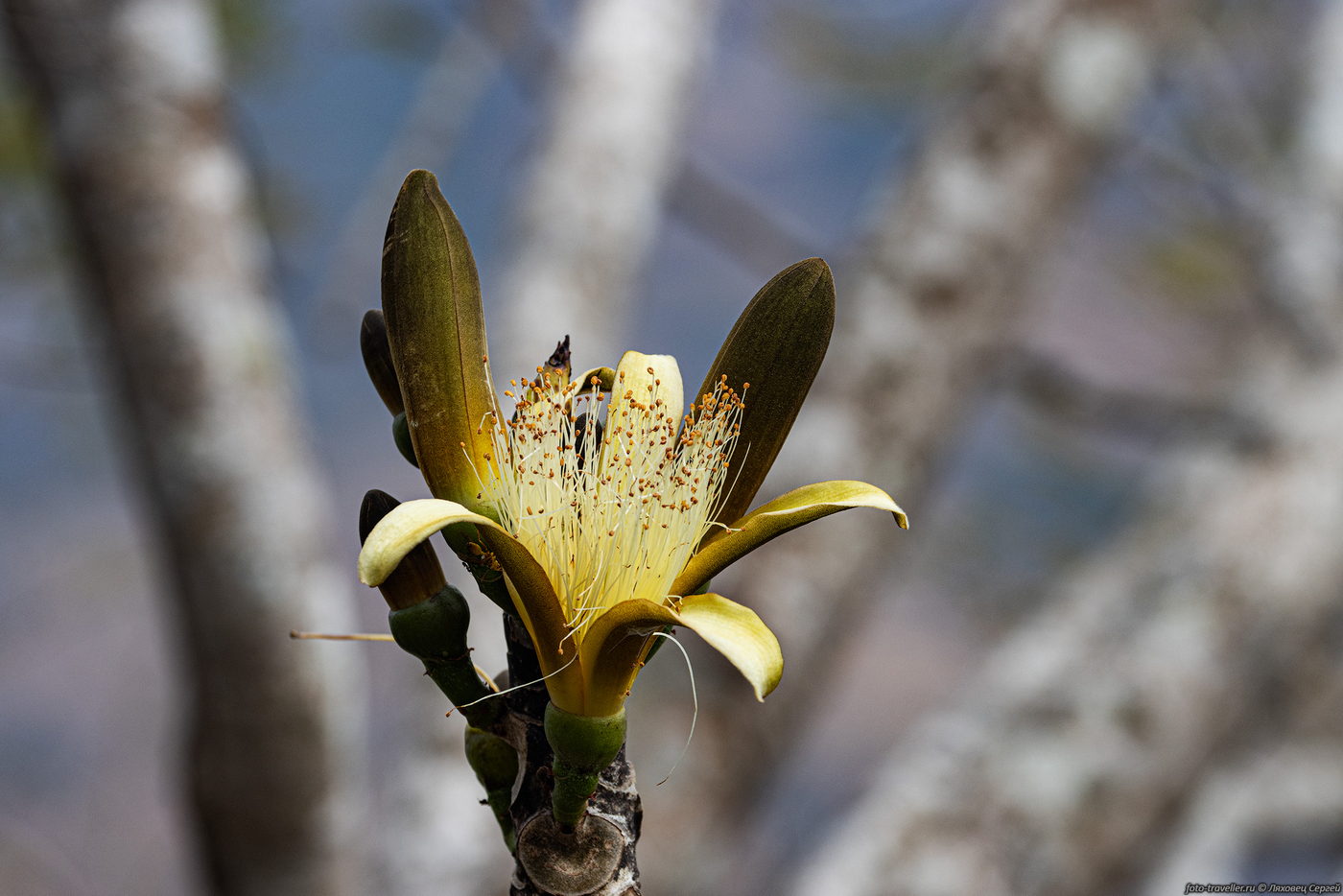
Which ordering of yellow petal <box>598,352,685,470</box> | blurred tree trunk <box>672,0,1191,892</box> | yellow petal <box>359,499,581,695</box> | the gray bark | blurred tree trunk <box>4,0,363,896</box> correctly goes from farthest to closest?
blurred tree trunk <box>672,0,1191,892</box> → blurred tree trunk <box>4,0,363,896</box> → the gray bark → yellow petal <box>598,352,685,470</box> → yellow petal <box>359,499,581,695</box>

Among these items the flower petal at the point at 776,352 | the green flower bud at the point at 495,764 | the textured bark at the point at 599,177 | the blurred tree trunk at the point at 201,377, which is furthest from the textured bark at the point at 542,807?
the textured bark at the point at 599,177

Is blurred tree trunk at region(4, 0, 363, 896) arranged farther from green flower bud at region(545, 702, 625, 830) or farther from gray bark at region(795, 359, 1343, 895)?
green flower bud at region(545, 702, 625, 830)

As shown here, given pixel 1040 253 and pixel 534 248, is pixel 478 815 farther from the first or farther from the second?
pixel 1040 253

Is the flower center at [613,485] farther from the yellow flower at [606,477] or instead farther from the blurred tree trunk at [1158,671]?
the blurred tree trunk at [1158,671]

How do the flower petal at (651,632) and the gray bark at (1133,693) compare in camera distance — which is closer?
the flower petal at (651,632)

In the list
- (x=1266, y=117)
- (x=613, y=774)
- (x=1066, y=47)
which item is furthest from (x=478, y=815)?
(x=1266, y=117)

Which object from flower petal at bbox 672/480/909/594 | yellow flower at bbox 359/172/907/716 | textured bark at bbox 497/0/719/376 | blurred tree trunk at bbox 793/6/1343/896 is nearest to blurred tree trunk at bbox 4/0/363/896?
textured bark at bbox 497/0/719/376

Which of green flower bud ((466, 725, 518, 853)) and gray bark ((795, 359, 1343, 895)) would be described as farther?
gray bark ((795, 359, 1343, 895))
